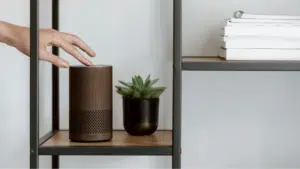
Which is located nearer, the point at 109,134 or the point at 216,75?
the point at 109,134

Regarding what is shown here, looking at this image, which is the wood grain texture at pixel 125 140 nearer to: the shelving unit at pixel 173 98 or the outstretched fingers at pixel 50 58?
the shelving unit at pixel 173 98

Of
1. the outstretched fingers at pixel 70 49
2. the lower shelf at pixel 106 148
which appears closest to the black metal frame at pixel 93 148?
the lower shelf at pixel 106 148

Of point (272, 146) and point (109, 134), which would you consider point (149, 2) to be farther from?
point (272, 146)

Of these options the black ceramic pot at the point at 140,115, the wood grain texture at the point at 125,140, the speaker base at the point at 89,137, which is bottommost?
the wood grain texture at the point at 125,140

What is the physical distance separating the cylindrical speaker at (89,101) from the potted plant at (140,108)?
3.9 inches

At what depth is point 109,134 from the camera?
143 centimetres

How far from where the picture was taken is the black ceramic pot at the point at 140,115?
4.85ft

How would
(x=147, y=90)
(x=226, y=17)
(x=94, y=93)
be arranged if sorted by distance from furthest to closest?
1. (x=226, y=17)
2. (x=147, y=90)
3. (x=94, y=93)

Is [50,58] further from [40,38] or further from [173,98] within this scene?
[173,98]

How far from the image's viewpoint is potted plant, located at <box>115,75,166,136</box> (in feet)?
4.86

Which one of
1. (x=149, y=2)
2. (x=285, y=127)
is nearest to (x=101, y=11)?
(x=149, y=2)

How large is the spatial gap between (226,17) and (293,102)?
358 millimetres

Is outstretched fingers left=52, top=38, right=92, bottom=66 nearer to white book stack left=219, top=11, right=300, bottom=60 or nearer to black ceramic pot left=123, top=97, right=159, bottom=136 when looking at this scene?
black ceramic pot left=123, top=97, right=159, bottom=136

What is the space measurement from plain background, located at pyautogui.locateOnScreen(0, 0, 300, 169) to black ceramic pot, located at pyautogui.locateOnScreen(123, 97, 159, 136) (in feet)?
0.64
